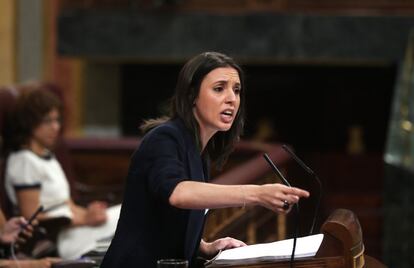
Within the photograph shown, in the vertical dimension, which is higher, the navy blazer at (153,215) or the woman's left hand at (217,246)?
the navy blazer at (153,215)

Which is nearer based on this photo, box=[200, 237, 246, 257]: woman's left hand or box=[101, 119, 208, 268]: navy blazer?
→ box=[101, 119, 208, 268]: navy blazer

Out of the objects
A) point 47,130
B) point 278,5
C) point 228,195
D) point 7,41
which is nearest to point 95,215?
point 47,130

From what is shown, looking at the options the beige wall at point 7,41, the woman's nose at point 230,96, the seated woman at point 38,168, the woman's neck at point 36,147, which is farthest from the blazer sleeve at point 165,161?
the beige wall at point 7,41

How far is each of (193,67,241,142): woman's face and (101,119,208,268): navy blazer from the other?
0.19 ft

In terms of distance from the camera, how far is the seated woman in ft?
16.3

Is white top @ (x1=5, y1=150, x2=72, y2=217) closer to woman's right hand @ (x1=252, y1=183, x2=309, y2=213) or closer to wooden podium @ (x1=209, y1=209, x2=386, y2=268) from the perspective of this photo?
wooden podium @ (x1=209, y1=209, x2=386, y2=268)

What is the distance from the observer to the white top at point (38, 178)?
5.01m

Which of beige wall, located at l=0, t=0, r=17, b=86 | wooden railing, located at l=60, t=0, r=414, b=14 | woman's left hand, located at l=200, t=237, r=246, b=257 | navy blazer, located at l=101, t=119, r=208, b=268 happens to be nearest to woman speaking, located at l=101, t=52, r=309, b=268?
navy blazer, located at l=101, t=119, r=208, b=268

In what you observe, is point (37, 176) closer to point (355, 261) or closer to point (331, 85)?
point (355, 261)

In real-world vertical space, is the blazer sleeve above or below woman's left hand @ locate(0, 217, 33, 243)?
above

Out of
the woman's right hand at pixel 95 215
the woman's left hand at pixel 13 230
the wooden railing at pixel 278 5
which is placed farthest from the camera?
the wooden railing at pixel 278 5

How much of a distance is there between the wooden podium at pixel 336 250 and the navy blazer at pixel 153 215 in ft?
0.71

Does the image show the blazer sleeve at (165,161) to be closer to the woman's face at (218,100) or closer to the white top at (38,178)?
the woman's face at (218,100)

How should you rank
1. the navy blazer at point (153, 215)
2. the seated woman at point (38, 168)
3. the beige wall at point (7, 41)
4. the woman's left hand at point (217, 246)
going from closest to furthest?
the navy blazer at point (153, 215), the woman's left hand at point (217, 246), the seated woman at point (38, 168), the beige wall at point (7, 41)
